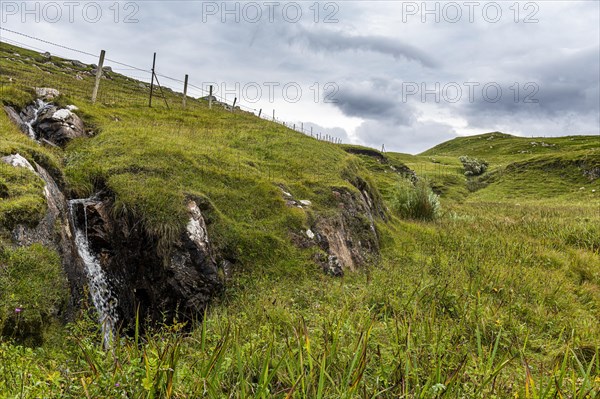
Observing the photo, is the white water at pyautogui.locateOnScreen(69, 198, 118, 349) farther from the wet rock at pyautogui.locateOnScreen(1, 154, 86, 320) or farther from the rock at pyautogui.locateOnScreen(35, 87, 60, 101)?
the rock at pyautogui.locateOnScreen(35, 87, 60, 101)

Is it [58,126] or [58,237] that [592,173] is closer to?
[58,126]

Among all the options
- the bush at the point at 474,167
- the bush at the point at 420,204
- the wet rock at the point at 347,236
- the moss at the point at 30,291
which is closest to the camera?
the moss at the point at 30,291

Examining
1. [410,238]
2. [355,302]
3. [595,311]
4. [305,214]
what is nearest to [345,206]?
[305,214]

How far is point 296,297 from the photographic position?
24.9ft

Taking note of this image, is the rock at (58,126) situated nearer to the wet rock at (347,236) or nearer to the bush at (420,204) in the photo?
the wet rock at (347,236)

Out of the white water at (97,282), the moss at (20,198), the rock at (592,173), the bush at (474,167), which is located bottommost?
the white water at (97,282)

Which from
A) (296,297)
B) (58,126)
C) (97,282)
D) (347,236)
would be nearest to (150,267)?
(97,282)

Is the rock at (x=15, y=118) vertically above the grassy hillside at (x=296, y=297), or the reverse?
the rock at (x=15, y=118)

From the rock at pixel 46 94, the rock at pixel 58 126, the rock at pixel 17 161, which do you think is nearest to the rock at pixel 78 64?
the rock at pixel 46 94

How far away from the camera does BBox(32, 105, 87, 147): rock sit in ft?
42.6

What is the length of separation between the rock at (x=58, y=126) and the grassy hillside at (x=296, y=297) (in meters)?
0.76

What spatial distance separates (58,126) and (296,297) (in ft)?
37.6

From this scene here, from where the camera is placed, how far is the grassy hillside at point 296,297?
3.34m

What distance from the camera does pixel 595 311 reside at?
27.5 feet
